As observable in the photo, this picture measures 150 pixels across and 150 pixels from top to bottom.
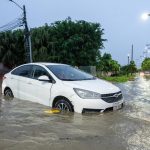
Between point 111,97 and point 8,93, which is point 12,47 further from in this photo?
point 111,97

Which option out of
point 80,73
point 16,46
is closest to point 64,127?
point 80,73

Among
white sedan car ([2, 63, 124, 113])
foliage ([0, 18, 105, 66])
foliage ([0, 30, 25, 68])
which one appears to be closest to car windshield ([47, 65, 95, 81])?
white sedan car ([2, 63, 124, 113])

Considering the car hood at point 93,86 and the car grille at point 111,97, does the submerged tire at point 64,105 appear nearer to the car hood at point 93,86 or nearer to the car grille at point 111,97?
the car hood at point 93,86

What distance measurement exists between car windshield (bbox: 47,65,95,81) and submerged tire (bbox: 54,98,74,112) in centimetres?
72

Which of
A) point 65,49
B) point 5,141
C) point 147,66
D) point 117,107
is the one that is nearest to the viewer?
point 5,141

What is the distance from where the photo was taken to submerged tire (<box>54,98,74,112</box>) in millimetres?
9984

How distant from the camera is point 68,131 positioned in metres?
7.90

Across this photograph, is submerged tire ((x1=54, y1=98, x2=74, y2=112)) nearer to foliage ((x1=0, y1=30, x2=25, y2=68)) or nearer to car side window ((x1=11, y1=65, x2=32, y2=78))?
car side window ((x1=11, y1=65, x2=32, y2=78))

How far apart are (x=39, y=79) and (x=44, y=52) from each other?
99.7 ft

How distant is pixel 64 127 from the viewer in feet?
27.3

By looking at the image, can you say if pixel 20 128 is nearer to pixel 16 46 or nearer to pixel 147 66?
pixel 16 46

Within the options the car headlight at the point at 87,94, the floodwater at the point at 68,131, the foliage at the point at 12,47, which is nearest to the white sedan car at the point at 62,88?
the car headlight at the point at 87,94

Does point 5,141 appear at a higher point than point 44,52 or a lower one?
lower

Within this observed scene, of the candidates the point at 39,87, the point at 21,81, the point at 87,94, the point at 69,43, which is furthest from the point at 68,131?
the point at 69,43
